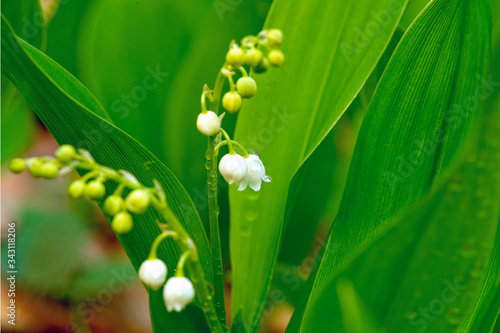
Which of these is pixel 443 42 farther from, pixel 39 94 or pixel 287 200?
pixel 39 94

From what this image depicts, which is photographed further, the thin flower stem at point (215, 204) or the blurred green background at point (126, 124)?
the blurred green background at point (126, 124)

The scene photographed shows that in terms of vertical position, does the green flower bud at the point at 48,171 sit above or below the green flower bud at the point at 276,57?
below

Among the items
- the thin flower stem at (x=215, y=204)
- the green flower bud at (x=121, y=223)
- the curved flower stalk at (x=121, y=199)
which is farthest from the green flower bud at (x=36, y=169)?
the thin flower stem at (x=215, y=204)

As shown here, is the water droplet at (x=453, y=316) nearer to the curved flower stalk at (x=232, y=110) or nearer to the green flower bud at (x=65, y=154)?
the curved flower stalk at (x=232, y=110)

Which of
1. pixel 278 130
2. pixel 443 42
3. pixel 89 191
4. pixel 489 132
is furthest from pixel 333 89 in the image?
pixel 89 191

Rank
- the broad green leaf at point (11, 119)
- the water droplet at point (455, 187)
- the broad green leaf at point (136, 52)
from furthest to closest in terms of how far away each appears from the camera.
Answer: the broad green leaf at point (11, 119) < the broad green leaf at point (136, 52) < the water droplet at point (455, 187)

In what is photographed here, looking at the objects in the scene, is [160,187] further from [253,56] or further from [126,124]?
[126,124]
